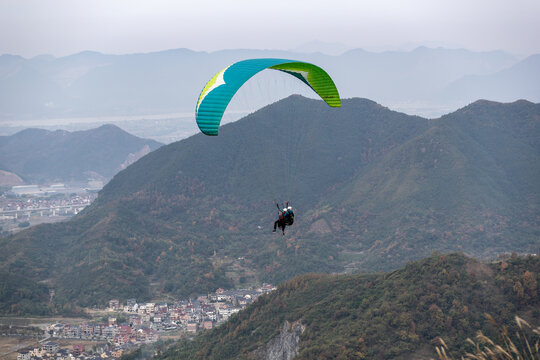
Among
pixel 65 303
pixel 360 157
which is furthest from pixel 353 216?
pixel 65 303

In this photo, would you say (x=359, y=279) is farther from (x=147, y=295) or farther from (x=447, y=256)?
(x=147, y=295)

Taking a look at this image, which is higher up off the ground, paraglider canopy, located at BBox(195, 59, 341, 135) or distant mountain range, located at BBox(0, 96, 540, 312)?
paraglider canopy, located at BBox(195, 59, 341, 135)

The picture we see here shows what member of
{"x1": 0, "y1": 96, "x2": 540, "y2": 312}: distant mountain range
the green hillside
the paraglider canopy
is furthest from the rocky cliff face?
{"x1": 0, "y1": 96, "x2": 540, "y2": 312}: distant mountain range

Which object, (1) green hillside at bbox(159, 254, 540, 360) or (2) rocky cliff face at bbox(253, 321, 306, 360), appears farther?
(2) rocky cliff face at bbox(253, 321, 306, 360)

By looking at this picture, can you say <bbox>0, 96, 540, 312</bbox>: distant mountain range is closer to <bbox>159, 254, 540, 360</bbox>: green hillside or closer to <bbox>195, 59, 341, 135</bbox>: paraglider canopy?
<bbox>159, 254, 540, 360</bbox>: green hillside

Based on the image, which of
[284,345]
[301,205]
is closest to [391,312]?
[284,345]

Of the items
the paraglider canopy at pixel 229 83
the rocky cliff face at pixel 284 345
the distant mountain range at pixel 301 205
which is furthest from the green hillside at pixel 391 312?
the distant mountain range at pixel 301 205
